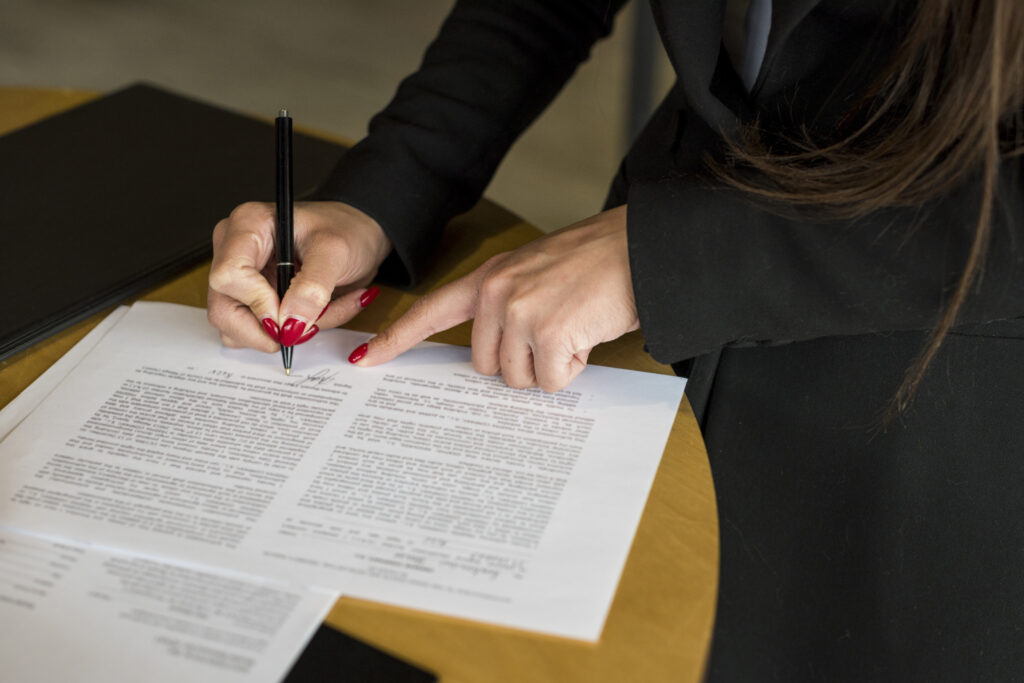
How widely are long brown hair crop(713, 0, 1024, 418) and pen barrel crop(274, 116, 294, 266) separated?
0.34 metres

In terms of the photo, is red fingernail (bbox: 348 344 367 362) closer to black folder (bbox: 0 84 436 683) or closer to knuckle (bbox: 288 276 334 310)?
knuckle (bbox: 288 276 334 310)

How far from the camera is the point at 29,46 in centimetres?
337

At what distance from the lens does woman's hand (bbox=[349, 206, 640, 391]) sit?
2.35ft

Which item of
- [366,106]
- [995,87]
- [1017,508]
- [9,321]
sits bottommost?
[366,106]

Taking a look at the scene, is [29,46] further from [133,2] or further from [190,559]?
[190,559]

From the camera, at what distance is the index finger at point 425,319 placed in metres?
0.77

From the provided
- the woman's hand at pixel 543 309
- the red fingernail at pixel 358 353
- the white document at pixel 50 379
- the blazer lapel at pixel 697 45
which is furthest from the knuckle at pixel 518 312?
the white document at pixel 50 379

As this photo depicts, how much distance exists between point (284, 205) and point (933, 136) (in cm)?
49

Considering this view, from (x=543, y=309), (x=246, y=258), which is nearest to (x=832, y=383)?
(x=543, y=309)

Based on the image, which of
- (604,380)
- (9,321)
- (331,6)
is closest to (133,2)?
(331,6)

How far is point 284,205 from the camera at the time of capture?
0.81 metres

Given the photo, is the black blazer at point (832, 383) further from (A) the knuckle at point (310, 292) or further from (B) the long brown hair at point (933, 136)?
(A) the knuckle at point (310, 292)

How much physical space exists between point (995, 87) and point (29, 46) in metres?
3.47

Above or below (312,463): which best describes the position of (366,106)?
below
